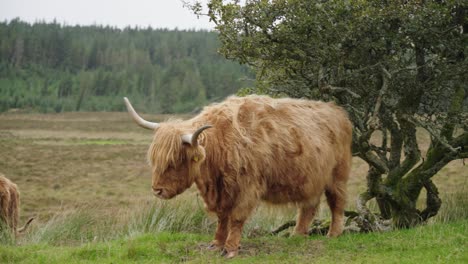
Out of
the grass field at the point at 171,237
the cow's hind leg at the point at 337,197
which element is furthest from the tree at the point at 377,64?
the grass field at the point at 171,237

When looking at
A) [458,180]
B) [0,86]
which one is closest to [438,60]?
[458,180]

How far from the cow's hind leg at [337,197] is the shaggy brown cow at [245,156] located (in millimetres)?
56

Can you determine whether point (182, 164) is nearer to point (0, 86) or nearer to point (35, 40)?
point (0, 86)

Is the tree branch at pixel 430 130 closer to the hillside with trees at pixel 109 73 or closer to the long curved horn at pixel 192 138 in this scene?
the long curved horn at pixel 192 138

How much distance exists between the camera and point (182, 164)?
5746 millimetres

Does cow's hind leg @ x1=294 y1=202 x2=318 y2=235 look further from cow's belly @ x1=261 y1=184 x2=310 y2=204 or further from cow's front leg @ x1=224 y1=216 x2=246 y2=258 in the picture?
cow's front leg @ x1=224 y1=216 x2=246 y2=258

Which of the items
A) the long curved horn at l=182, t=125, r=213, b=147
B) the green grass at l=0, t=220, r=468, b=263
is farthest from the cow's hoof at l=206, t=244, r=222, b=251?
the long curved horn at l=182, t=125, r=213, b=147

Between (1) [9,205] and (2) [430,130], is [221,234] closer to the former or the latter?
(2) [430,130]

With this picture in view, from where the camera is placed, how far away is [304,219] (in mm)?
7312

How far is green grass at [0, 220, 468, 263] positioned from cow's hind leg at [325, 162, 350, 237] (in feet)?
1.18

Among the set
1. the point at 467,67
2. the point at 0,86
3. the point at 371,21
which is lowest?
the point at 0,86

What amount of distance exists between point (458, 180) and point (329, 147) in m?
13.2

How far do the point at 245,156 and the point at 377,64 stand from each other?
2.17 m

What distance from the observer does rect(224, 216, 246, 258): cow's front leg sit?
5848 millimetres
